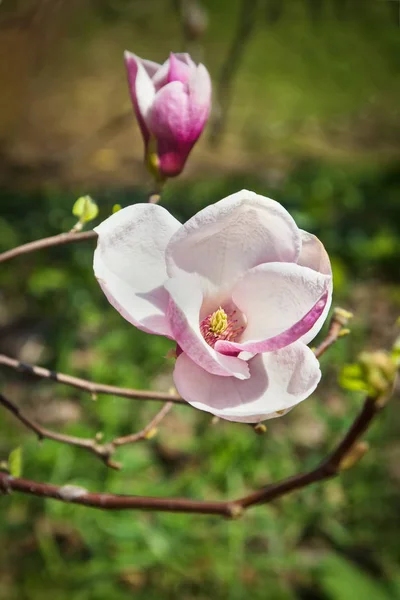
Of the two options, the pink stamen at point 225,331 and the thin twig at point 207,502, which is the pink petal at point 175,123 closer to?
the pink stamen at point 225,331

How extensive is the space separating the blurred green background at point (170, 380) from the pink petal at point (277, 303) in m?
0.26

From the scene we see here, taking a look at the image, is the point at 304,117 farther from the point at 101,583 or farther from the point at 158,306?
the point at 158,306

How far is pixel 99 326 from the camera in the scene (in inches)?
80.7

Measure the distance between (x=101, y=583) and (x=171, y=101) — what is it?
3.59 feet

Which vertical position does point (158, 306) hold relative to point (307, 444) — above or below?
above

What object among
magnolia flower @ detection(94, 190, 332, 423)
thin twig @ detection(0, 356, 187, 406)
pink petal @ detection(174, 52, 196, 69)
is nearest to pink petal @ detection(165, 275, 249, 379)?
magnolia flower @ detection(94, 190, 332, 423)

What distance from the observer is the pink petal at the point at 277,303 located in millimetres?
483

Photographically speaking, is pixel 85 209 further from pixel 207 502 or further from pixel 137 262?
pixel 207 502

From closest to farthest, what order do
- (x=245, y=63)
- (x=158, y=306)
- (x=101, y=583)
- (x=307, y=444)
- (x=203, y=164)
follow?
1. (x=158, y=306)
2. (x=101, y=583)
3. (x=307, y=444)
4. (x=203, y=164)
5. (x=245, y=63)

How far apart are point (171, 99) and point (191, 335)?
0.25 m

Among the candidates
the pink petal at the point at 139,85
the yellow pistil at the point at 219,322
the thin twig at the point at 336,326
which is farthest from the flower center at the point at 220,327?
the pink petal at the point at 139,85

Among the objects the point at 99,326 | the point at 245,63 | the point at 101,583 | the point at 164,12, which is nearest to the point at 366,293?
the point at 99,326

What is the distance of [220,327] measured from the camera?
0.55m

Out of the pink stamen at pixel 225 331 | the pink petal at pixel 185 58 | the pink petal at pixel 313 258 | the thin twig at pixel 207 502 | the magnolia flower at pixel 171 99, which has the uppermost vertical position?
the pink petal at pixel 185 58
